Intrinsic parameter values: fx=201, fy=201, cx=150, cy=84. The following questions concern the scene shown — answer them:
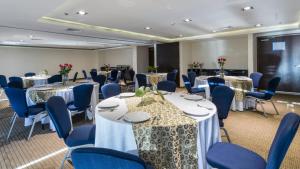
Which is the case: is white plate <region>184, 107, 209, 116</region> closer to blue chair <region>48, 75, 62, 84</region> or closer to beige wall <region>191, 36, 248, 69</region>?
blue chair <region>48, 75, 62, 84</region>

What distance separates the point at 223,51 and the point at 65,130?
26.4 ft

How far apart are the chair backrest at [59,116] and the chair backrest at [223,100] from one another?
78.8 inches

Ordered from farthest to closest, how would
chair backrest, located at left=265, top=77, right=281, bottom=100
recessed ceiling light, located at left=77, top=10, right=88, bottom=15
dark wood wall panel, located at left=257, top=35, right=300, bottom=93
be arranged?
dark wood wall panel, located at left=257, top=35, right=300, bottom=93 → chair backrest, located at left=265, top=77, right=281, bottom=100 → recessed ceiling light, located at left=77, top=10, right=88, bottom=15

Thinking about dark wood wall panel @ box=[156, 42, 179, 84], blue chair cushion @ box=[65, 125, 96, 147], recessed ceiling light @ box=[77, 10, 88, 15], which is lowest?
blue chair cushion @ box=[65, 125, 96, 147]

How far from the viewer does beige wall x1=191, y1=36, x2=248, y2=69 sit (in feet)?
27.1

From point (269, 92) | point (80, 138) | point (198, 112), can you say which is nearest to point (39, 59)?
point (80, 138)

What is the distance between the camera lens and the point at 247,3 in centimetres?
386

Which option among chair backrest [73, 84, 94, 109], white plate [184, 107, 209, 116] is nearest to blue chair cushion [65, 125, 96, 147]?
white plate [184, 107, 209, 116]

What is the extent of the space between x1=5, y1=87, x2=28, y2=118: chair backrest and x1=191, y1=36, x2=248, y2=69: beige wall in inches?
302

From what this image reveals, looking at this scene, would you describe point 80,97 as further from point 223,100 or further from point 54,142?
point 223,100

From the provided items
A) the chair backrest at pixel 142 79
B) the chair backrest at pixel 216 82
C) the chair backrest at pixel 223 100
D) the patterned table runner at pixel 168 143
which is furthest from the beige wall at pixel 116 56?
the patterned table runner at pixel 168 143

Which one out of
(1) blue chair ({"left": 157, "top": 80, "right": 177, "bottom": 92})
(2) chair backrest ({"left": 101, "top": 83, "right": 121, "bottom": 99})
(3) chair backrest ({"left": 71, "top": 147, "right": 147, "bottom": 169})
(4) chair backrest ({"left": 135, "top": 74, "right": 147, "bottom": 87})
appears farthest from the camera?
(4) chair backrest ({"left": 135, "top": 74, "right": 147, "bottom": 87})

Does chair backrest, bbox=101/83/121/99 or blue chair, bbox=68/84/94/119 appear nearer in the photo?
chair backrest, bbox=101/83/121/99

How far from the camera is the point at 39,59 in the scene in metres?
12.3
